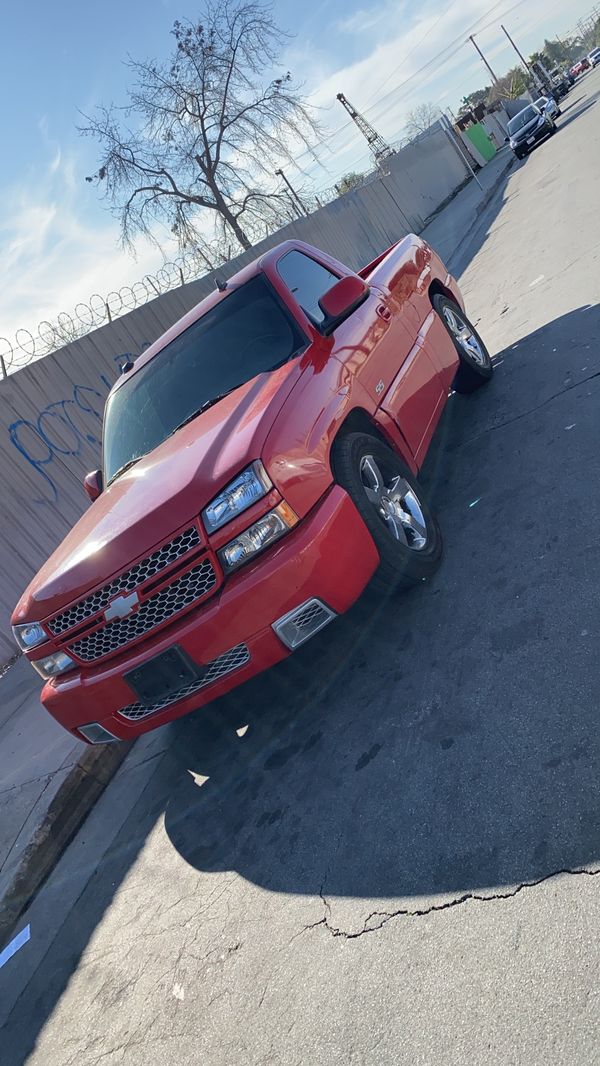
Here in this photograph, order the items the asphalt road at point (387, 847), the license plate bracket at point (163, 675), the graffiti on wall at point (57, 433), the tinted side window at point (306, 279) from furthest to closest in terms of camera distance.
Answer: the graffiti on wall at point (57, 433) < the tinted side window at point (306, 279) < the license plate bracket at point (163, 675) < the asphalt road at point (387, 847)

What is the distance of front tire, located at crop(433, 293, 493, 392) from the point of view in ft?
20.6

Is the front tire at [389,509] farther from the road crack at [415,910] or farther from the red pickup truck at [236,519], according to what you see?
the road crack at [415,910]

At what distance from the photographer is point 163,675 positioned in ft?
11.5

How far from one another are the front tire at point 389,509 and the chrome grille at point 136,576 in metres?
0.80

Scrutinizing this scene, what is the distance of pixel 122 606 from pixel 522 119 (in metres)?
36.2

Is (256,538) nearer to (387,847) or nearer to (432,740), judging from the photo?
(432,740)

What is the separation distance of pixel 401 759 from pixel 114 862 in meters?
1.79

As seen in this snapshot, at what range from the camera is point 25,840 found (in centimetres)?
451

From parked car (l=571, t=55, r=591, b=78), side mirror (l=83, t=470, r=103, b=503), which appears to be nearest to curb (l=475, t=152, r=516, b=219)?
side mirror (l=83, t=470, r=103, b=503)

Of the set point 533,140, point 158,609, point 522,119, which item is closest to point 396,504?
point 158,609

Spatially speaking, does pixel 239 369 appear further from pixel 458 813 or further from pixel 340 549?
pixel 458 813

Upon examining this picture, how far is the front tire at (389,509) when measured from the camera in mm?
3758

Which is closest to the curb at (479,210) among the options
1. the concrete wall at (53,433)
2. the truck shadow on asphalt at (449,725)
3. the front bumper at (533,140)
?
the front bumper at (533,140)

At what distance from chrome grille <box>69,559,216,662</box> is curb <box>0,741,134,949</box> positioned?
5.09 feet
